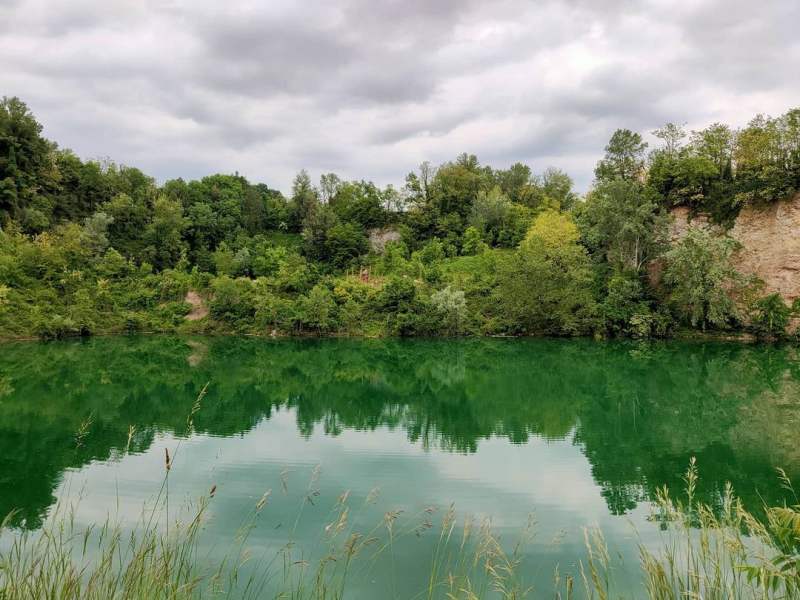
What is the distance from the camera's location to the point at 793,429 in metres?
13.0

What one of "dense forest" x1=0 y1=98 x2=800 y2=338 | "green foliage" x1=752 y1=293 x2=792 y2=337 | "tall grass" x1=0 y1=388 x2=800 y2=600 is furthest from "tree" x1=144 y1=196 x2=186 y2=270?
"green foliage" x1=752 y1=293 x2=792 y2=337

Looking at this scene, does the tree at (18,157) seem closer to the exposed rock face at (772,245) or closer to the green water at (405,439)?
the green water at (405,439)

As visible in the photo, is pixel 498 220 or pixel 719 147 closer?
pixel 719 147

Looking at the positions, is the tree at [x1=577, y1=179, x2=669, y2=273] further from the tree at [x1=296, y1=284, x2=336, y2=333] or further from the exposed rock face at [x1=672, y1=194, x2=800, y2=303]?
the tree at [x1=296, y1=284, x2=336, y2=333]

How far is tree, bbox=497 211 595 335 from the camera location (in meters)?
35.6

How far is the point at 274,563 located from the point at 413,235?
43.3m

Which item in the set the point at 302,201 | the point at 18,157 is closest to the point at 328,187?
the point at 302,201

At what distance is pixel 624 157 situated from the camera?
40.7 m

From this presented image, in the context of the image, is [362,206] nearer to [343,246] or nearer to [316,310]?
[343,246]

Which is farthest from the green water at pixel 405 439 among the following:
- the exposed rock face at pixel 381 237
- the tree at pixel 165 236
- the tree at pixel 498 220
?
the exposed rock face at pixel 381 237

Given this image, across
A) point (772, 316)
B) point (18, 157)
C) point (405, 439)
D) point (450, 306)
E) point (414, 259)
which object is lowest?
point (405, 439)

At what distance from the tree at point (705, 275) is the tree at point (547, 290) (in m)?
5.45

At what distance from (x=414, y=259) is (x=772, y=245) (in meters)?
23.8

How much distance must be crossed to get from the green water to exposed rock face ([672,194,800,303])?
32.0ft
